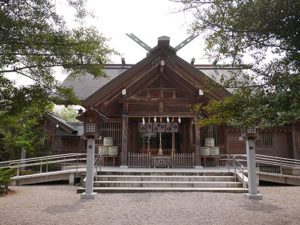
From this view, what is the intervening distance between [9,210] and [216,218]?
15.2 feet

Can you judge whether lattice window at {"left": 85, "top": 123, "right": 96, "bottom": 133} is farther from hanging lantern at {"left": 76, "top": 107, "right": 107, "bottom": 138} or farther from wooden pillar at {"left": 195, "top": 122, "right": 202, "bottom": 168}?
wooden pillar at {"left": 195, "top": 122, "right": 202, "bottom": 168}

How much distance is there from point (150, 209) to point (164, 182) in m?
2.39

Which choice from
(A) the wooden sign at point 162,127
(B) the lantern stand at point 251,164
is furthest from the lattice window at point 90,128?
(A) the wooden sign at point 162,127

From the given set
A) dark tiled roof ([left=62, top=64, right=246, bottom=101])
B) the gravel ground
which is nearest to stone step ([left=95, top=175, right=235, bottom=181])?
the gravel ground

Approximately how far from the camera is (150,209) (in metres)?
4.97

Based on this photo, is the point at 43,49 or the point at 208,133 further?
the point at 208,133

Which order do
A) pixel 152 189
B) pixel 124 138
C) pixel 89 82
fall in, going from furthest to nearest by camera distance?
pixel 89 82 → pixel 124 138 → pixel 152 189

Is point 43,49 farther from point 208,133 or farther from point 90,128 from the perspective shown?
point 208,133

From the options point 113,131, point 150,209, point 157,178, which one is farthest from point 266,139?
point 150,209

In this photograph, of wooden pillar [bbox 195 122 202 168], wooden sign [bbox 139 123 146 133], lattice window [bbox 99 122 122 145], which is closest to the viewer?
wooden pillar [bbox 195 122 202 168]

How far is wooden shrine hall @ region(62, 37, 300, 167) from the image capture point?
1016 cm

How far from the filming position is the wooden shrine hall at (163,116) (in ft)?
33.3

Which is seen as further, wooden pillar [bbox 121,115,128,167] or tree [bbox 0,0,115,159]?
wooden pillar [bbox 121,115,128,167]

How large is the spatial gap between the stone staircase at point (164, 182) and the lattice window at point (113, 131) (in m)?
3.70
